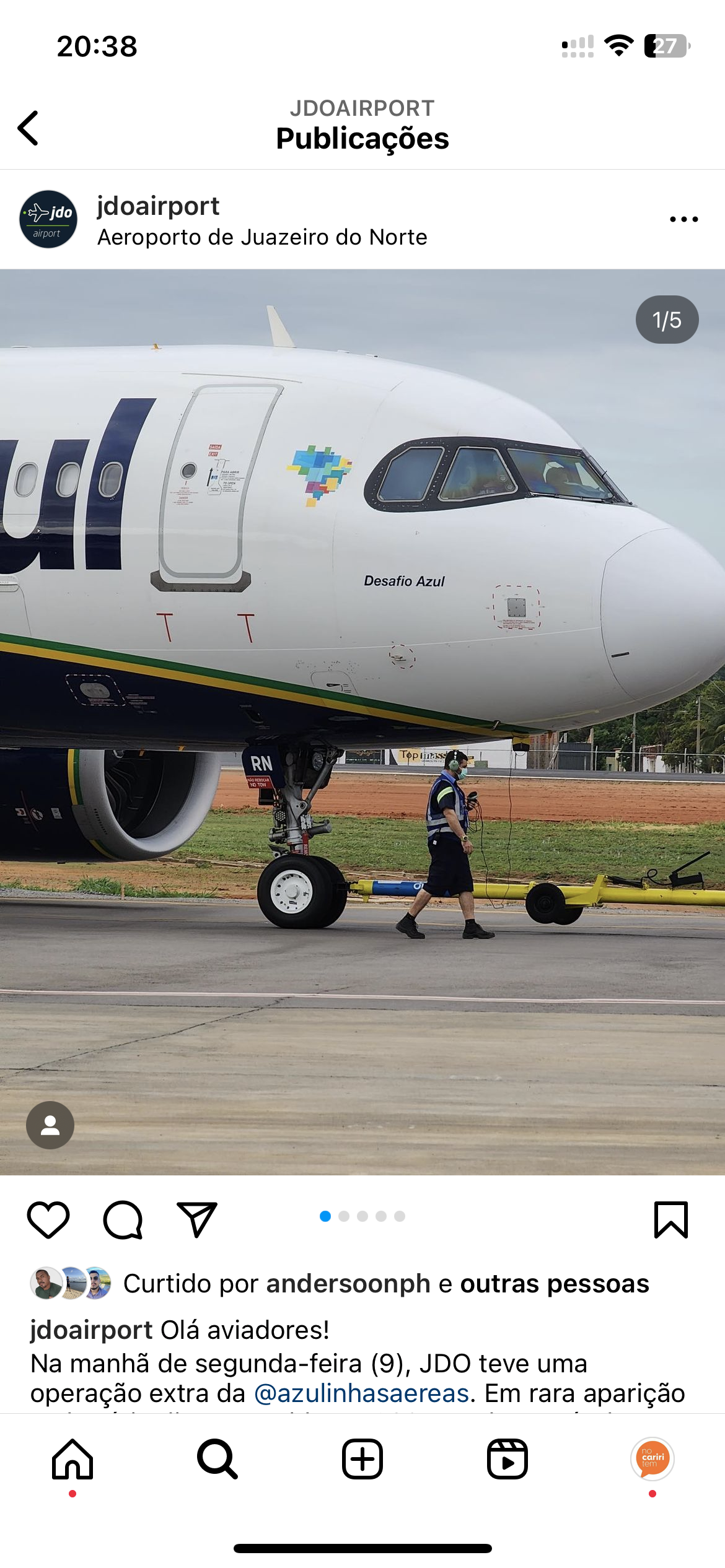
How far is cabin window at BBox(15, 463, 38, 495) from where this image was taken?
54.6 feet

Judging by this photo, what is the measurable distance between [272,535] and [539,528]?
2660 mm

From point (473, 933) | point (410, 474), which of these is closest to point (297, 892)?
point (473, 933)

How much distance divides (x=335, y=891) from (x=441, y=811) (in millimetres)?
1532

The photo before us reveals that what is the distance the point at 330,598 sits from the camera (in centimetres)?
1559

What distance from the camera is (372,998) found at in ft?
37.9

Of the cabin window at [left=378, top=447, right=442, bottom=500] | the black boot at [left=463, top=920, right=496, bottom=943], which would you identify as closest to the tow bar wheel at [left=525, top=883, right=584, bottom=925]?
the black boot at [left=463, top=920, right=496, bottom=943]

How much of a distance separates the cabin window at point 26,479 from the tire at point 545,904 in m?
7.10

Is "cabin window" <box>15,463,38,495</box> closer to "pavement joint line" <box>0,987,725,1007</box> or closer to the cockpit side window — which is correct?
the cockpit side window

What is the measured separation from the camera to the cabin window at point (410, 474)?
15.5 m

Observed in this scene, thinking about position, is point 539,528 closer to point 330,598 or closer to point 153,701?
point 330,598

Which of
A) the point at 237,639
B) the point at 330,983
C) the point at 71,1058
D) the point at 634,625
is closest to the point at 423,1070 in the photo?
the point at 71,1058
